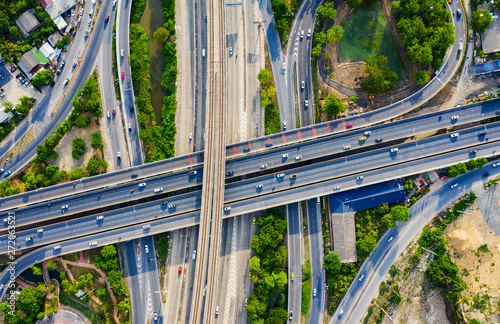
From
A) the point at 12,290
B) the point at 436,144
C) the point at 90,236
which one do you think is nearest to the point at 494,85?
the point at 436,144

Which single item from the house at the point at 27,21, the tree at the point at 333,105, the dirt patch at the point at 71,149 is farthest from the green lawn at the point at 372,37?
the house at the point at 27,21

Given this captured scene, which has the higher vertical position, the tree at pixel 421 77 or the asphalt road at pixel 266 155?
the tree at pixel 421 77

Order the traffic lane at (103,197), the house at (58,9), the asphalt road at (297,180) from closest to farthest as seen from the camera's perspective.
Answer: the asphalt road at (297,180) → the traffic lane at (103,197) → the house at (58,9)

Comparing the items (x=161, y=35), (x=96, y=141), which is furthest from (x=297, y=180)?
(x=96, y=141)

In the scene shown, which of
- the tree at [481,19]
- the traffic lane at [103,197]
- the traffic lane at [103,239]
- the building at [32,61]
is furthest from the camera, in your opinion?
the building at [32,61]

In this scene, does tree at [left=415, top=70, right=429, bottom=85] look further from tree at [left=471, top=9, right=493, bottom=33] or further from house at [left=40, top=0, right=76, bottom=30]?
house at [left=40, top=0, right=76, bottom=30]

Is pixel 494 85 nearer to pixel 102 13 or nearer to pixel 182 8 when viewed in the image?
pixel 182 8

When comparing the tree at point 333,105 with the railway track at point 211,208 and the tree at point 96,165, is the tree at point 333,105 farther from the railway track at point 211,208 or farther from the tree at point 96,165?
the tree at point 96,165
